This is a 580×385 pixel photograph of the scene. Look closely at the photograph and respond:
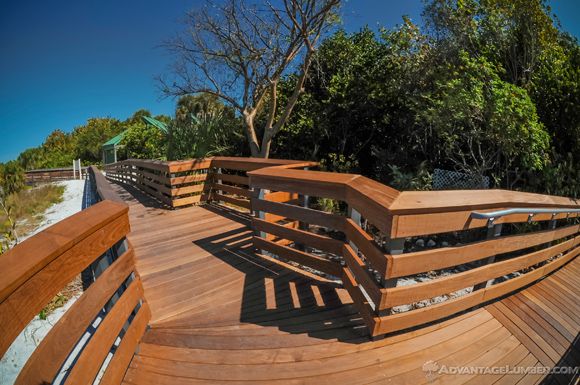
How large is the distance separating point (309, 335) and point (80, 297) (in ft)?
4.69

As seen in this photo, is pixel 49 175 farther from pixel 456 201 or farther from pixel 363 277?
pixel 456 201

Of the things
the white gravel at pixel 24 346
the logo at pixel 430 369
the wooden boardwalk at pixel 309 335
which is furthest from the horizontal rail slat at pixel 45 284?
the white gravel at pixel 24 346

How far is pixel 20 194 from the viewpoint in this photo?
10844 mm

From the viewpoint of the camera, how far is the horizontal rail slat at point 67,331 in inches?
40.5

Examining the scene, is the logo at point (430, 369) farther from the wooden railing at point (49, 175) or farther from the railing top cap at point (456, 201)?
the wooden railing at point (49, 175)

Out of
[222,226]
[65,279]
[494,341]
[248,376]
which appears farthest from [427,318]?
[222,226]

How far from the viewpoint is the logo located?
5.64 feet

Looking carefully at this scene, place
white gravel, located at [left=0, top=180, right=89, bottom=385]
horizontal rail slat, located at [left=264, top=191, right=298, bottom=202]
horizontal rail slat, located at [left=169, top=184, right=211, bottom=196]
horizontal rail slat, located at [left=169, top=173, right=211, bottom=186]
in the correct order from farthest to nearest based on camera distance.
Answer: horizontal rail slat, located at [left=169, top=184, right=211, bottom=196], horizontal rail slat, located at [left=169, top=173, right=211, bottom=186], horizontal rail slat, located at [left=264, top=191, right=298, bottom=202], white gravel, located at [left=0, top=180, right=89, bottom=385]

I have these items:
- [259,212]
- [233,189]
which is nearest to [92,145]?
[233,189]

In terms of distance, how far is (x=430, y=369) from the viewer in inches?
69.9

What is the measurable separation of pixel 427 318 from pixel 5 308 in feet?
7.14

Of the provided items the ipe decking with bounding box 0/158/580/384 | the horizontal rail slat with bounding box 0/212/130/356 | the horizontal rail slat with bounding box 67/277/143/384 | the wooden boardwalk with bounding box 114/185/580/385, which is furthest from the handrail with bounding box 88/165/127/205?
the wooden boardwalk with bounding box 114/185/580/385

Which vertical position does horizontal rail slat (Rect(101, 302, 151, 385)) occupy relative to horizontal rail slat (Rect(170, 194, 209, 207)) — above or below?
below

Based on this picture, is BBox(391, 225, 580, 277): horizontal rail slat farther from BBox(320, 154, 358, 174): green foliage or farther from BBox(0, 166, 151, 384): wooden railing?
BBox(320, 154, 358, 174): green foliage
